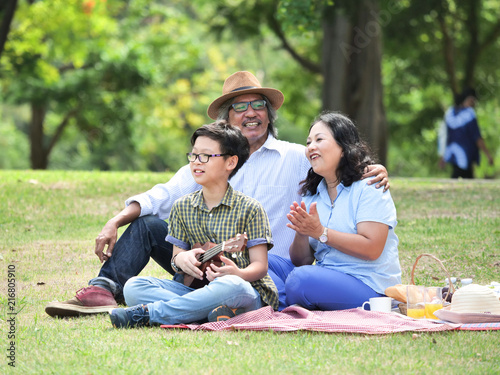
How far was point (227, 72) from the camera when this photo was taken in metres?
32.3

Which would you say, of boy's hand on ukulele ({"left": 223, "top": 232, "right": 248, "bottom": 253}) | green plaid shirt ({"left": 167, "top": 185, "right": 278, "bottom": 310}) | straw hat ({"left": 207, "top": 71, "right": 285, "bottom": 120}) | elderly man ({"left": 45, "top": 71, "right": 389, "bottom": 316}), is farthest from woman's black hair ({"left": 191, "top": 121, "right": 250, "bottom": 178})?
straw hat ({"left": 207, "top": 71, "right": 285, "bottom": 120})

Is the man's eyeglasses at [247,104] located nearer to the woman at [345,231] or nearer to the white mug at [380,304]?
the woman at [345,231]

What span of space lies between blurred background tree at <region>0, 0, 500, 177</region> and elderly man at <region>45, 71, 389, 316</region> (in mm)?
5116

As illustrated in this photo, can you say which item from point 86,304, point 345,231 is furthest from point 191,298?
point 345,231

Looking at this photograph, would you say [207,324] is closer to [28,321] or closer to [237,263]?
[237,263]

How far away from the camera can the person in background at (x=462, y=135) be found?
1319 centimetres

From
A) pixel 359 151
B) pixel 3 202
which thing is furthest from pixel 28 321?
pixel 3 202

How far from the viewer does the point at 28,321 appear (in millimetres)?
4691

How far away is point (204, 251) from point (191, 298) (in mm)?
281

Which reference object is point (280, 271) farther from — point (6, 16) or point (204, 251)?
point (6, 16)

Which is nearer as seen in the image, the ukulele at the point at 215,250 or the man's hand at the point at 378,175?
the ukulele at the point at 215,250

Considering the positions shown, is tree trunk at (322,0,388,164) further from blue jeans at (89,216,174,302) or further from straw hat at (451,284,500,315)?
straw hat at (451,284,500,315)

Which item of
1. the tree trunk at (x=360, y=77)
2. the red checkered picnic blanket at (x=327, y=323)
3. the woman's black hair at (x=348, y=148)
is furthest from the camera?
the tree trunk at (x=360, y=77)

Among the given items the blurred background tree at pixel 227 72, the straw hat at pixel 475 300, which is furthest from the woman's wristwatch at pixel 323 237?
the blurred background tree at pixel 227 72
